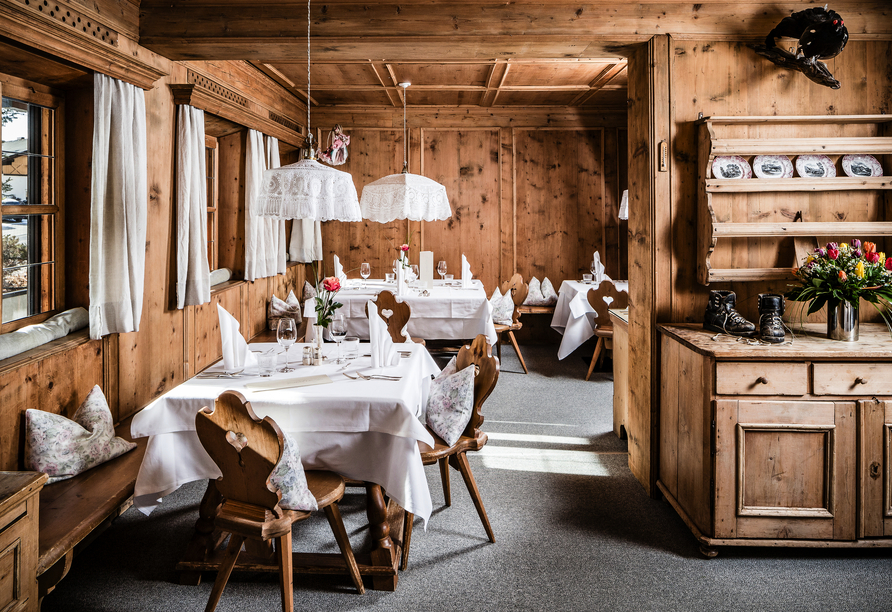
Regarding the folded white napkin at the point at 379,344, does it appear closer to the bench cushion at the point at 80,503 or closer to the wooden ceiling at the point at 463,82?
the bench cushion at the point at 80,503

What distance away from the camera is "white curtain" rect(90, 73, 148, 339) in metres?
3.11

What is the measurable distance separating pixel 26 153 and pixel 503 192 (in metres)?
5.58

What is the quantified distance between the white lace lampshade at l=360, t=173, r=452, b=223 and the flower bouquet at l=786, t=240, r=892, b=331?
8.21ft

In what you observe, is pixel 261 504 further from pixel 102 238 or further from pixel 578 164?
pixel 578 164

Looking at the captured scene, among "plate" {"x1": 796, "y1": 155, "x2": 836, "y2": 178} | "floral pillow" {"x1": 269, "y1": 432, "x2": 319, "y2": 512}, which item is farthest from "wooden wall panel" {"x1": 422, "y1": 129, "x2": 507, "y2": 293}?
"floral pillow" {"x1": 269, "y1": 432, "x2": 319, "y2": 512}

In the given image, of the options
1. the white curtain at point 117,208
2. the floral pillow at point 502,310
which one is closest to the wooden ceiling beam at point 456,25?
the white curtain at point 117,208

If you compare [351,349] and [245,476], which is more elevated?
[351,349]

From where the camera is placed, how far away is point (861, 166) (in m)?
3.09

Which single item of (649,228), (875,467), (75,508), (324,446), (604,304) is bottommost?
(75,508)

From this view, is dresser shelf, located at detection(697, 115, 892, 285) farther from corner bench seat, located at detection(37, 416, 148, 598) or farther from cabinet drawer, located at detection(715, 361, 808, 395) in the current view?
corner bench seat, located at detection(37, 416, 148, 598)

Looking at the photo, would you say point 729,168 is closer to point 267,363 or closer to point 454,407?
point 454,407

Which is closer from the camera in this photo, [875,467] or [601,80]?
[875,467]

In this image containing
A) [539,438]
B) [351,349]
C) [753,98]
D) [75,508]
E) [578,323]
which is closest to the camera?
[75,508]

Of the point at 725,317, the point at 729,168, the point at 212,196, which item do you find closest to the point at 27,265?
the point at 212,196
